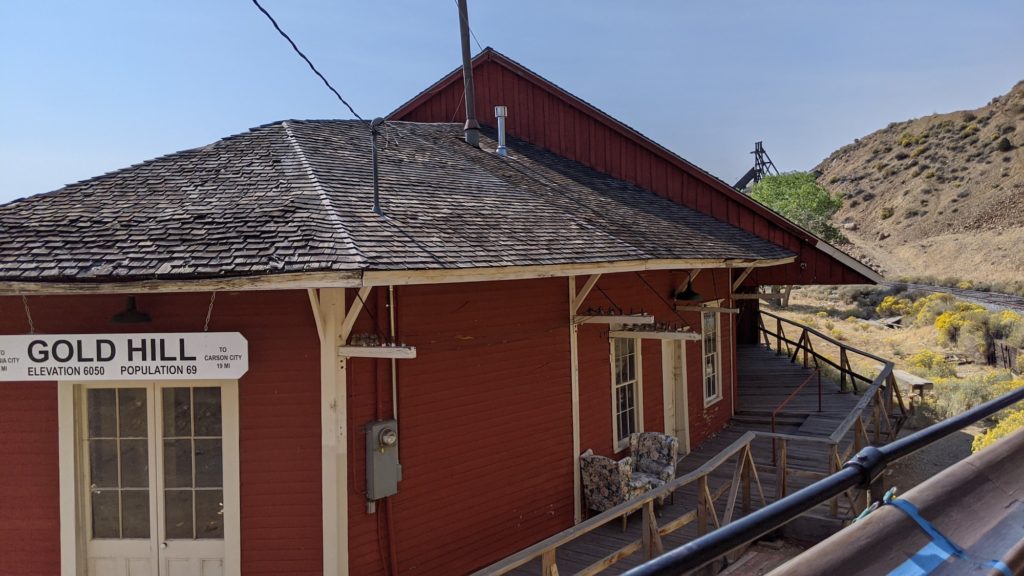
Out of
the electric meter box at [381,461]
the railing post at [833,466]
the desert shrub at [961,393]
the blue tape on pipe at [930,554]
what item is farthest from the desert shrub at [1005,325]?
the blue tape on pipe at [930,554]

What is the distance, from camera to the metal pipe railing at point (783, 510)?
103 cm

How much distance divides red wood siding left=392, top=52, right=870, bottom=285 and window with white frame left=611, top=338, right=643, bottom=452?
4.89 meters

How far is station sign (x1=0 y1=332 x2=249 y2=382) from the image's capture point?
229 inches

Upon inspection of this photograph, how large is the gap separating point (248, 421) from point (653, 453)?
5285 millimetres

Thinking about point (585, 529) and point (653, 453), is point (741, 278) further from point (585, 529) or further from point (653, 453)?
point (585, 529)

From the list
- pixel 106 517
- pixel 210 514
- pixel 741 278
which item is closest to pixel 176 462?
pixel 210 514

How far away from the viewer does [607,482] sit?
8.45 m

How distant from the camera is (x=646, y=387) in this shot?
10.5 meters

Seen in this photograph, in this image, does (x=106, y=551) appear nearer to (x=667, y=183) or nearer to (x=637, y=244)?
(x=637, y=244)

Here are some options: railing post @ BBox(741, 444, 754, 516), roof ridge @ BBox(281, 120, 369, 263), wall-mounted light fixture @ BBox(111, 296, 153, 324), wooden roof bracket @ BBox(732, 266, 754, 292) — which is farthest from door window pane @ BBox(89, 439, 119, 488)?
wooden roof bracket @ BBox(732, 266, 754, 292)

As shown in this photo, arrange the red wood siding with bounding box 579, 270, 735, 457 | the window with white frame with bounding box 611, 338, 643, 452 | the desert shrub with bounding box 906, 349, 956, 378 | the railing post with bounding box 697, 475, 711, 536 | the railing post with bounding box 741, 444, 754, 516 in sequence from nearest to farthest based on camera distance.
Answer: the railing post with bounding box 697, 475, 711, 536 < the railing post with bounding box 741, 444, 754, 516 < the red wood siding with bounding box 579, 270, 735, 457 < the window with white frame with bounding box 611, 338, 643, 452 < the desert shrub with bounding box 906, 349, 956, 378

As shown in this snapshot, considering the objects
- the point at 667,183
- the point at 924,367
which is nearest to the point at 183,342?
the point at 667,183

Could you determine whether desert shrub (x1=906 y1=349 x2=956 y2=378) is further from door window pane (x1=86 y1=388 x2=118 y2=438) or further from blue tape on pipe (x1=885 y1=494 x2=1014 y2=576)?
blue tape on pipe (x1=885 y1=494 x2=1014 y2=576)

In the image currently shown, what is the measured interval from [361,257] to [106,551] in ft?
11.4
